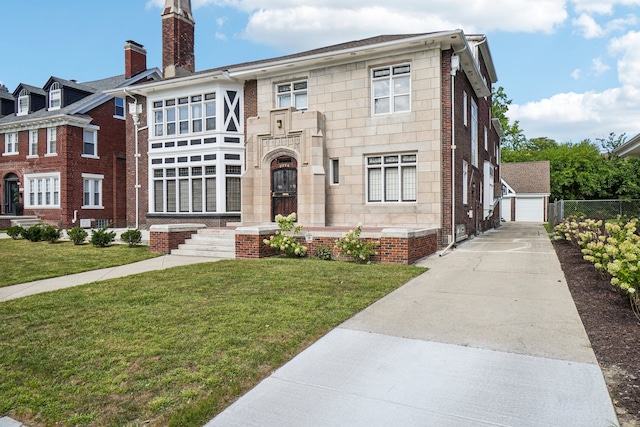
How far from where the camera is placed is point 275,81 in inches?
651

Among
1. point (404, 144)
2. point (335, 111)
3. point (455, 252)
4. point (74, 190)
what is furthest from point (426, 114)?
point (74, 190)

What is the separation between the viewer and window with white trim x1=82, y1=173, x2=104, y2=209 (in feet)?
81.0

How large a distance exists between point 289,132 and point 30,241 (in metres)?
10.4

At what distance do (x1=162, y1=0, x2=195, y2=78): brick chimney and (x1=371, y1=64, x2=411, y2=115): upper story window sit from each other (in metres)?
10.4

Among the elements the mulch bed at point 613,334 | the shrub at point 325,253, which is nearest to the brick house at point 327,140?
the shrub at point 325,253

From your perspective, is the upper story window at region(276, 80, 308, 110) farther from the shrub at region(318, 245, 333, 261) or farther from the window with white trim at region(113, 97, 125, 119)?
the window with white trim at region(113, 97, 125, 119)

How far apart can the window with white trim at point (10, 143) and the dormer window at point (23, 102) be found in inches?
64.5

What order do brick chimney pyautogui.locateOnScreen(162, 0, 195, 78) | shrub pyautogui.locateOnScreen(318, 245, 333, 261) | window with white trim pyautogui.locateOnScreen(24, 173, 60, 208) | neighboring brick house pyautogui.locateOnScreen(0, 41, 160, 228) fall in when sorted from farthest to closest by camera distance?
1. window with white trim pyautogui.locateOnScreen(24, 173, 60, 208)
2. neighboring brick house pyautogui.locateOnScreen(0, 41, 160, 228)
3. brick chimney pyautogui.locateOnScreen(162, 0, 195, 78)
4. shrub pyautogui.locateOnScreen(318, 245, 333, 261)

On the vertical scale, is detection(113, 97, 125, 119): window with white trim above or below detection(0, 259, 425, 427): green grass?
above

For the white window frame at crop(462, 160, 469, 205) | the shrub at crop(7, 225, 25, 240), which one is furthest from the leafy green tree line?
the shrub at crop(7, 225, 25, 240)

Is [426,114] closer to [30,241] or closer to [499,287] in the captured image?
[499,287]

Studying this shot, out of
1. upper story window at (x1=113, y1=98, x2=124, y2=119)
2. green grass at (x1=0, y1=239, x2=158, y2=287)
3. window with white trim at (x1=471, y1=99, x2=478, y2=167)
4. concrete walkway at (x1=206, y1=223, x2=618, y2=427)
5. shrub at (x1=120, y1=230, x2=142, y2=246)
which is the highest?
upper story window at (x1=113, y1=98, x2=124, y2=119)

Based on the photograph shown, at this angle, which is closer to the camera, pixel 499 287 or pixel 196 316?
pixel 196 316

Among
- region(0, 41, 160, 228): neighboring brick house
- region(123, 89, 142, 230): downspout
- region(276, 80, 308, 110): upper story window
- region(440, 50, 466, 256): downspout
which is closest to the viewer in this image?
region(440, 50, 466, 256): downspout
